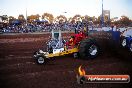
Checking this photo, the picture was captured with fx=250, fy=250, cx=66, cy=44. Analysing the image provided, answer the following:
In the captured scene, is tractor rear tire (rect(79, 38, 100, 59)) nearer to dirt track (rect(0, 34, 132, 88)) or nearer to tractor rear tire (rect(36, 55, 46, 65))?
dirt track (rect(0, 34, 132, 88))

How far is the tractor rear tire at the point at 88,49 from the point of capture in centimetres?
722

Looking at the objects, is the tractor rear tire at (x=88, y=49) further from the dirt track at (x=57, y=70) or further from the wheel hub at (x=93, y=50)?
the dirt track at (x=57, y=70)

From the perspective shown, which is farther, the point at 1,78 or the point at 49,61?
the point at 49,61

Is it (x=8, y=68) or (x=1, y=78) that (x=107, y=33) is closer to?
(x=8, y=68)

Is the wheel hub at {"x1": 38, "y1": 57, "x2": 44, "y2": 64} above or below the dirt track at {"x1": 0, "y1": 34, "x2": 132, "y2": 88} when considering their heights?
above

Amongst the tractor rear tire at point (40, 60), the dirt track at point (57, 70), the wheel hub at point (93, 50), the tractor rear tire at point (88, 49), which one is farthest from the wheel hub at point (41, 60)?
the wheel hub at point (93, 50)

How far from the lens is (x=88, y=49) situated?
23.7 ft

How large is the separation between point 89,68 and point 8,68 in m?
2.15

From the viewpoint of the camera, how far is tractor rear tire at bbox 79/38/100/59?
23.7 ft

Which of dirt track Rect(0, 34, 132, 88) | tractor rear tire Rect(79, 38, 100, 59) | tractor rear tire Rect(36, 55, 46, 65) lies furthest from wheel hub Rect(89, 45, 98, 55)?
tractor rear tire Rect(36, 55, 46, 65)

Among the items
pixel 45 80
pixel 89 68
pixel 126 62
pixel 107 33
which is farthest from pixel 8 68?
pixel 107 33

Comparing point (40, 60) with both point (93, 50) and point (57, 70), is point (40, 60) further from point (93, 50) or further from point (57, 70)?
point (93, 50)

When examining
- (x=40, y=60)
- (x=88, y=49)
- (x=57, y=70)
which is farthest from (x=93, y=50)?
(x=40, y=60)

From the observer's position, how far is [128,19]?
5.27m
